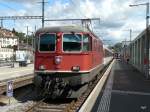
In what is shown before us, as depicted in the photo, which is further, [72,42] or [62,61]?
[72,42]

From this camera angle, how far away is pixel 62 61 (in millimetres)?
17125

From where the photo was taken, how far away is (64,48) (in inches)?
685

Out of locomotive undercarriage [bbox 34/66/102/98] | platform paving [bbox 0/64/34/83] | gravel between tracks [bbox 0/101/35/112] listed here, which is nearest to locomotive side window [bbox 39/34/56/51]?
locomotive undercarriage [bbox 34/66/102/98]

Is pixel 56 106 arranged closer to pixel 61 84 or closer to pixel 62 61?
pixel 61 84

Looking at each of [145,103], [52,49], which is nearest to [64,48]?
[52,49]

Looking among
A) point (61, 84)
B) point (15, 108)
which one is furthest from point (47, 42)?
point (15, 108)

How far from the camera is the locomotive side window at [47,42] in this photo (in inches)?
690

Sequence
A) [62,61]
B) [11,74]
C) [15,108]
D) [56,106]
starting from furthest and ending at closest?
[11,74] → [62,61] → [56,106] → [15,108]

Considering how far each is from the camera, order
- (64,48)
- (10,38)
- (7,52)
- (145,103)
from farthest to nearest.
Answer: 1. (10,38)
2. (7,52)
3. (64,48)
4. (145,103)

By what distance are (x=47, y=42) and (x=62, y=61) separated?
1.16 meters

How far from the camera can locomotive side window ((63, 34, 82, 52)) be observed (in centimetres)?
1742

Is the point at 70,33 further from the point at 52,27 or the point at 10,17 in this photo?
the point at 10,17

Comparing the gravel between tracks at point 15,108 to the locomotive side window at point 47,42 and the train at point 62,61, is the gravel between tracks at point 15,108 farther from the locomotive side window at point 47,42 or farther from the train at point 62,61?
the locomotive side window at point 47,42

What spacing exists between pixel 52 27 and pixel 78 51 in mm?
1543
